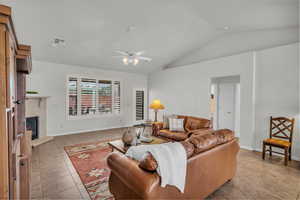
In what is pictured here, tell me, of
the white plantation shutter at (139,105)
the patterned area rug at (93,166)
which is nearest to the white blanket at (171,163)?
the patterned area rug at (93,166)

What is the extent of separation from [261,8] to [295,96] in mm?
2197

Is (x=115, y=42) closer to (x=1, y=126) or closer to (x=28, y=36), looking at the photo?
(x=28, y=36)

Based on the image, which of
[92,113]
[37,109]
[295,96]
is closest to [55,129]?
[37,109]

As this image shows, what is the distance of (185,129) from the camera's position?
448 cm

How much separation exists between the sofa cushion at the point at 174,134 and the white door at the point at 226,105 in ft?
8.20

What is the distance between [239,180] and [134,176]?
2128mm

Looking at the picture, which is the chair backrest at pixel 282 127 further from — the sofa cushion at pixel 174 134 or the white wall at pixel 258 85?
the sofa cushion at pixel 174 134

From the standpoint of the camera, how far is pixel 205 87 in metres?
5.33

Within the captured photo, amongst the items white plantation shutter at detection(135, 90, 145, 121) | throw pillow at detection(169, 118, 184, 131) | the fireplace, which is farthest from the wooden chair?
the fireplace

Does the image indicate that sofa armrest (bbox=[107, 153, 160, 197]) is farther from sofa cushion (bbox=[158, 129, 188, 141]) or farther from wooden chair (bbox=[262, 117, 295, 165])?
wooden chair (bbox=[262, 117, 295, 165])

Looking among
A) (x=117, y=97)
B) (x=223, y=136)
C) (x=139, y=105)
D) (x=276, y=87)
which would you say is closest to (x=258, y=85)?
(x=276, y=87)

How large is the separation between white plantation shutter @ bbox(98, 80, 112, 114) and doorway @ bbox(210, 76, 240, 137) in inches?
167

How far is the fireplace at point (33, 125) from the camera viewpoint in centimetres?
459

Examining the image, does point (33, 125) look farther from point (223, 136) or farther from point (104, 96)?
point (223, 136)
